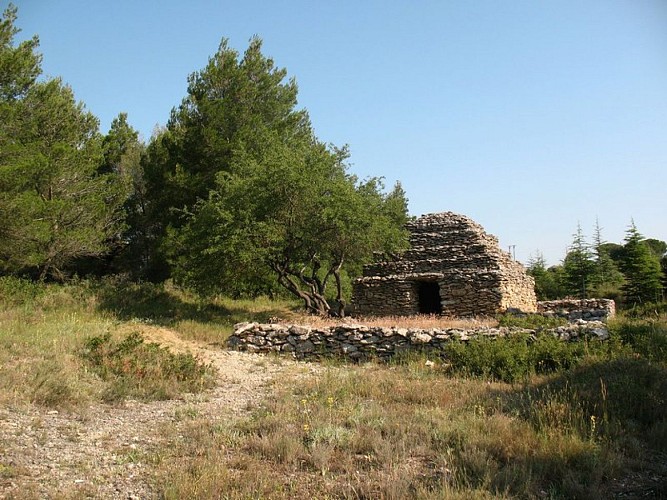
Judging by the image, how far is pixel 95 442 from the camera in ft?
18.5

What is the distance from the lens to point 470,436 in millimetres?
5387

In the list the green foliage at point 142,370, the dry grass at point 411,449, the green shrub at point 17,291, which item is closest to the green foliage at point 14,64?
the green shrub at point 17,291

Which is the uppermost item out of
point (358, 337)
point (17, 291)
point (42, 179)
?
point (42, 179)

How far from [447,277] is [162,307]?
38.2 ft

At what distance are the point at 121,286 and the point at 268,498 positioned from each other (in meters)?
19.5

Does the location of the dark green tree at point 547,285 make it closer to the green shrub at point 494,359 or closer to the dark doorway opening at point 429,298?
the dark doorway opening at point 429,298

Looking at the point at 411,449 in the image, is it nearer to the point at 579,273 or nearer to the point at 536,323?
the point at 536,323

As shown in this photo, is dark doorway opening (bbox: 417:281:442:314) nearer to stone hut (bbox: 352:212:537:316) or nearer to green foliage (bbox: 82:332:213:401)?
stone hut (bbox: 352:212:537:316)

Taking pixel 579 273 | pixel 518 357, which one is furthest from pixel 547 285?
pixel 518 357

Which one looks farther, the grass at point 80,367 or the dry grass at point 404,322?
the dry grass at point 404,322

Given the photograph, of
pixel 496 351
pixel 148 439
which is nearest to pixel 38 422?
pixel 148 439

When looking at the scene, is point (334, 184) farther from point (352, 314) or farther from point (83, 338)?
point (83, 338)

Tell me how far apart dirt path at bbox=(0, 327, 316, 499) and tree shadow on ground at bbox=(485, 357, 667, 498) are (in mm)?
3602

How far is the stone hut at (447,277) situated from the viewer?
19312mm
